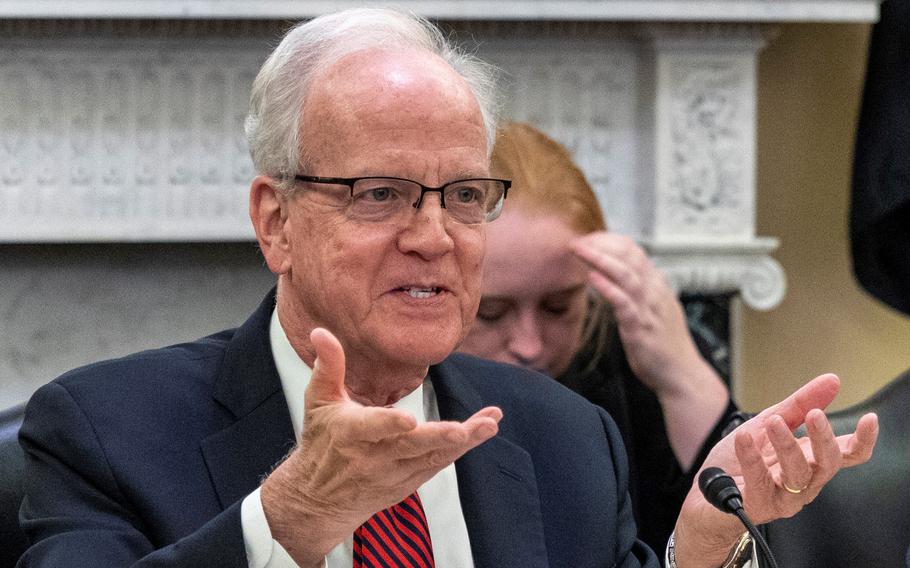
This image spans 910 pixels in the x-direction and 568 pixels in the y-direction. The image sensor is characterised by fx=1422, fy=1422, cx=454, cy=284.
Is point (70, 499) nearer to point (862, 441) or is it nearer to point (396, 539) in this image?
point (396, 539)

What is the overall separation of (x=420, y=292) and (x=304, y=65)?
0.31m

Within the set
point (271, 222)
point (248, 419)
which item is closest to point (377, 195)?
point (271, 222)

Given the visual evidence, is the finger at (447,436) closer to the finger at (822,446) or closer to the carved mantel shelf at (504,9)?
the finger at (822,446)

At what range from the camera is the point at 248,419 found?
1.69m

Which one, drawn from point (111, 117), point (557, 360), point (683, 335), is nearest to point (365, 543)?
point (557, 360)

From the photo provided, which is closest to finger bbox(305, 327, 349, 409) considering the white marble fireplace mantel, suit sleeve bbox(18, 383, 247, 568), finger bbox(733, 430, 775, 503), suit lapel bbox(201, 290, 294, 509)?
suit sleeve bbox(18, 383, 247, 568)

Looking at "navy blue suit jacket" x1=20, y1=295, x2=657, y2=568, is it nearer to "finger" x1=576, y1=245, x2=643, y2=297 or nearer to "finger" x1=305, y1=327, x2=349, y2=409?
"finger" x1=305, y1=327, x2=349, y2=409

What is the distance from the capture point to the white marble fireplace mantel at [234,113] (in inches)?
140

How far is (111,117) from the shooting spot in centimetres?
358

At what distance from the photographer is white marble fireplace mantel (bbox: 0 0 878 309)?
3555 mm

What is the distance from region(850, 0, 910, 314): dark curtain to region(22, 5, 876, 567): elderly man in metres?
2.11

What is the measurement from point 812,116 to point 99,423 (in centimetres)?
291

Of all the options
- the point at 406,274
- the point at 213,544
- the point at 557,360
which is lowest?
the point at 557,360

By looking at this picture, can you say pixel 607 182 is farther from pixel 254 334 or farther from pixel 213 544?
pixel 213 544
